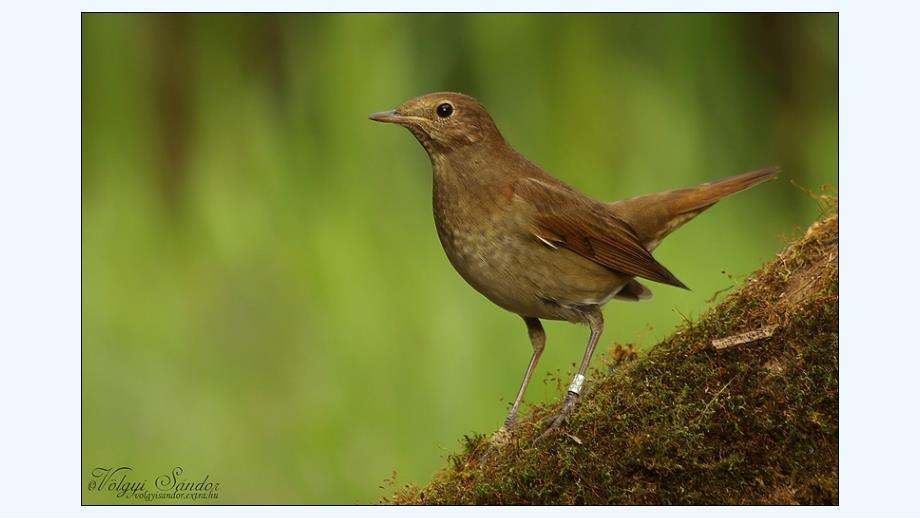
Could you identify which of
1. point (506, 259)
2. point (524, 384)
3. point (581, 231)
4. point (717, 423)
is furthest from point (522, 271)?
point (717, 423)

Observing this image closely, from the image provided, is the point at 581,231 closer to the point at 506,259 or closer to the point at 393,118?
the point at 506,259

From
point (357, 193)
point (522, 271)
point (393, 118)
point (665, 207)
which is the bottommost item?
point (522, 271)

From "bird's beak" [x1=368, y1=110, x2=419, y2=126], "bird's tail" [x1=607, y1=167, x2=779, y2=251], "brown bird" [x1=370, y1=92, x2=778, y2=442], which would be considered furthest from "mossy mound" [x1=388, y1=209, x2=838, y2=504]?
"bird's beak" [x1=368, y1=110, x2=419, y2=126]

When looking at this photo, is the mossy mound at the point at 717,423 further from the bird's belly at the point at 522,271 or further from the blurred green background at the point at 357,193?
the blurred green background at the point at 357,193

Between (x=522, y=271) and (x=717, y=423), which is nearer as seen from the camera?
(x=717, y=423)

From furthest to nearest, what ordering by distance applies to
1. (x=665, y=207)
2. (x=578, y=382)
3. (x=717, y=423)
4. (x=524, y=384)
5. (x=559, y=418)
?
(x=665, y=207) < (x=524, y=384) < (x=578, y=382) < (x=559, y=418) < (x=717, y=423)

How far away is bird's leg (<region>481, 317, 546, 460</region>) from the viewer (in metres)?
4.04

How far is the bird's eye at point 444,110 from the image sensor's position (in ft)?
15.0

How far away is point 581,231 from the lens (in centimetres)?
461

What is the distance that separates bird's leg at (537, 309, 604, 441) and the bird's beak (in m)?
1.18

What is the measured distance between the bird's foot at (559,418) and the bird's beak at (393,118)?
1.42 meters

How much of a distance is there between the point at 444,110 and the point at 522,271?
80 cm

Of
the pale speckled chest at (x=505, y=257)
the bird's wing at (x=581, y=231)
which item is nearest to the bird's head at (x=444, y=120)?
the pale speckled chest at (x=505, y=257)

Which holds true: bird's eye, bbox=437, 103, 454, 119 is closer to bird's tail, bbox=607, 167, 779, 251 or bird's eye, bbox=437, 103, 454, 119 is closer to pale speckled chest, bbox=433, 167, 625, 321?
pale speckled chest, bbox=433, 167, 625, 321
